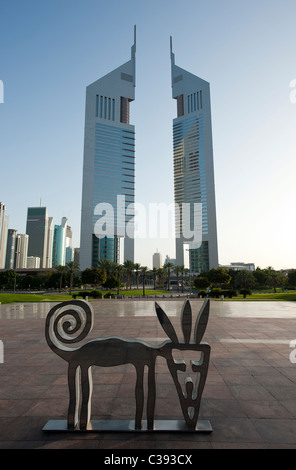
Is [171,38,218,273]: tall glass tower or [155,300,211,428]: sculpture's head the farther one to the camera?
[171,38,218,273]: tall glass tower

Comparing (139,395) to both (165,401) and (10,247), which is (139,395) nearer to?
(165,401)

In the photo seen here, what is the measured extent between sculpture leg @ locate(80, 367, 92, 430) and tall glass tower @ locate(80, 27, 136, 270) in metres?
130

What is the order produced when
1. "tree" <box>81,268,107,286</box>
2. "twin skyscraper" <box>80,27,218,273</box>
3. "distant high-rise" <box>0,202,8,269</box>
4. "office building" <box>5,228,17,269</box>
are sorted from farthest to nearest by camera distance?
"office building" <box>5,228,17,269</box> → "distant high-rise" <box>0,202,8,269</box> → "twin skyscraper" <box>80,27,218,273</box> → "tree" <box>81,268,107,286</box>

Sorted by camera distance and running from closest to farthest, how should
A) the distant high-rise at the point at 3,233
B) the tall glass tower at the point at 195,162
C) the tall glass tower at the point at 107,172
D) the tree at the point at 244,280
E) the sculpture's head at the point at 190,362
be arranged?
the sculpture's head at the point at 190,362, the tree at the point at 244,280, the tall glass tower at the point at 107,172, the tall glass tower at the point at 195,162, the distant high-rise at the point at 3,233

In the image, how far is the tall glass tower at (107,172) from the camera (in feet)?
453

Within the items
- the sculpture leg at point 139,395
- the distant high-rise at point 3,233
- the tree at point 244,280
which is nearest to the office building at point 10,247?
A: the distant high-rise at point 3,233

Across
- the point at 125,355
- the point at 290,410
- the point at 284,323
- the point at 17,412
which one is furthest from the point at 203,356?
the point at 284,323

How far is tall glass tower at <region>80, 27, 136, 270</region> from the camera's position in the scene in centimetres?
13800

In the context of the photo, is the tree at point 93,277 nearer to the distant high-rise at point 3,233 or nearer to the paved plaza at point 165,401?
the paved plaza at point 165,401

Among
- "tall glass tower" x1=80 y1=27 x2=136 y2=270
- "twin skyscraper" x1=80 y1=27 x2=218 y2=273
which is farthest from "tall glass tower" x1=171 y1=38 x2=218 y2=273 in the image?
"tall glass tower" x1=80 y1=27 x2=136 y2=270

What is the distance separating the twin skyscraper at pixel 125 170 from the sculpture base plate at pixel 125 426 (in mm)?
130691

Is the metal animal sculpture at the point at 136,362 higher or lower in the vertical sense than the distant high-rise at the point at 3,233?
lower

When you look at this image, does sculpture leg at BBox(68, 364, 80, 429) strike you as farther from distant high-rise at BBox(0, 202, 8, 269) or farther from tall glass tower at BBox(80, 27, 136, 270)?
distant high-rise at BBox(0, 202, 8, 269)
